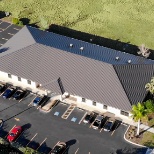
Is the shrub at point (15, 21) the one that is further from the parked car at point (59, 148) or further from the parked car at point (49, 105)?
the parked car at point (59, 148)

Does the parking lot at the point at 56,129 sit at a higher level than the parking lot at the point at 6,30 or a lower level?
lower

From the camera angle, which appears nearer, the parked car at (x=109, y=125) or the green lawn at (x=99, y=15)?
the parked car at (x=109, y=125)

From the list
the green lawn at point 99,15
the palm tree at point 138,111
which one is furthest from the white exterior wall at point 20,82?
the green lawn at point 99,15

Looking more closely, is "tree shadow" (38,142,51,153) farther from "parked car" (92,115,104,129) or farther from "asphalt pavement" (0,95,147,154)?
"parked car" (92,115,104,129)

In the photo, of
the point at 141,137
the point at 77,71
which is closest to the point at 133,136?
the point at 141,137

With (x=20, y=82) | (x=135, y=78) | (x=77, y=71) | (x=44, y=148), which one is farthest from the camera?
(x=20, y=82)

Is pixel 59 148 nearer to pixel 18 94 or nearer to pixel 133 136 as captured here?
pixel 133 136
